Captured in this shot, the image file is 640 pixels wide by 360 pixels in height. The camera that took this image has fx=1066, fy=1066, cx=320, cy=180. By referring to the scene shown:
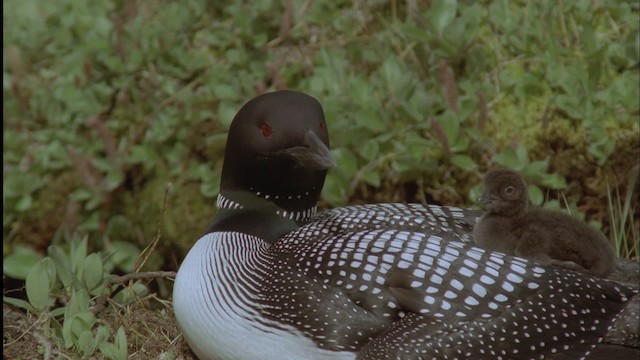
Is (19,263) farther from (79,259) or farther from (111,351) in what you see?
(111,351)

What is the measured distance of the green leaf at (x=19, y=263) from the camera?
167 inches

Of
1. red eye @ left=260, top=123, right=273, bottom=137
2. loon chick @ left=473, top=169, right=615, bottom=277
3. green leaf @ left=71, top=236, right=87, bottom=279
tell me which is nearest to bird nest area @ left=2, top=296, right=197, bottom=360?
green leaf @ left=71, top=236, right=87, bottom=279

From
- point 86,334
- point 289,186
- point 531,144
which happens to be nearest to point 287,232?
point 289,186

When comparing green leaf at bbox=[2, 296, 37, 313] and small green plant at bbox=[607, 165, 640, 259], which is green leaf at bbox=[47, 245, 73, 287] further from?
small green plant at bbox=[607, 165, 640, 259]

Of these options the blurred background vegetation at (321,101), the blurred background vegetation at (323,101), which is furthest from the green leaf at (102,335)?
the blurred background vegetation at (323,101)

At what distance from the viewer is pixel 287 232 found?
291 cm

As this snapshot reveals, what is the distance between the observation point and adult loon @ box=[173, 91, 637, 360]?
2498mm

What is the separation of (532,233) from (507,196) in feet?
0.41

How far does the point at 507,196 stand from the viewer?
2822 mm

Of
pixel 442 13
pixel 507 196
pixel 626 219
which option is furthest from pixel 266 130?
pixel 626 219

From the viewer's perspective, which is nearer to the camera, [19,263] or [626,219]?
[626,219]

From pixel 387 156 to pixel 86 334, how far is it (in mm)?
1494

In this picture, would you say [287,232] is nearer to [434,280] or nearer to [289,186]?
[289,186]

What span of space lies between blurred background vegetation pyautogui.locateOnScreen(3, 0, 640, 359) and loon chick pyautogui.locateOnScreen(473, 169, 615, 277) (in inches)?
35.0
